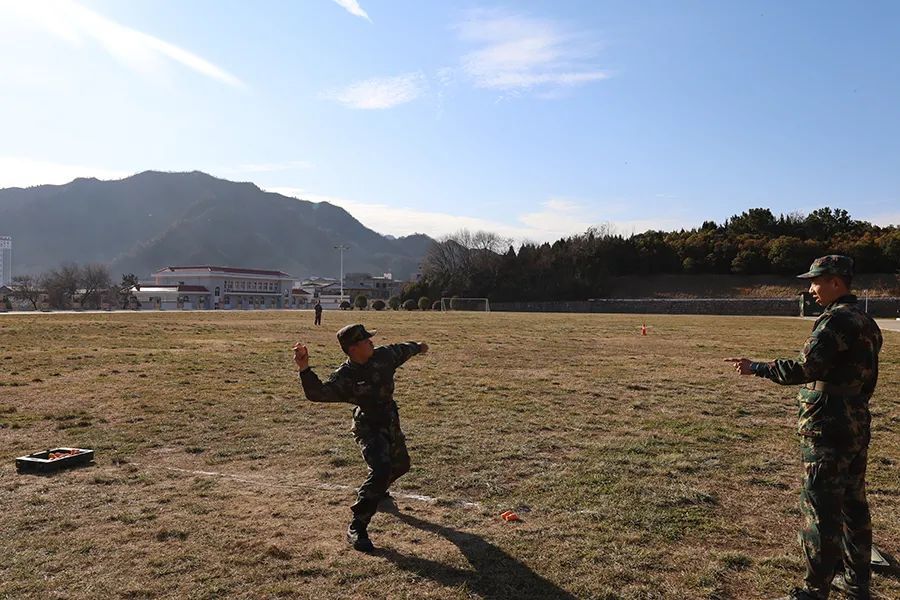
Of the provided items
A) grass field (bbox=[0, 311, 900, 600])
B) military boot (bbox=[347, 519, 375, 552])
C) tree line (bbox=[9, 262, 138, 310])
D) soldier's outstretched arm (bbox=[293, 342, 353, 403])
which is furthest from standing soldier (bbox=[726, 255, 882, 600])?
tree line (bbox=[9, 262, 138, 310])

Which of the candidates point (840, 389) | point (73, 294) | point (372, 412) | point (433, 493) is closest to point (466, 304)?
point (73, 294)

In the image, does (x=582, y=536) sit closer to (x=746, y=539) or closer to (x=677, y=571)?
(x=677, y=571)

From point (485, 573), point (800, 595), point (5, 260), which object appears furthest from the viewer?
point (5, 260)

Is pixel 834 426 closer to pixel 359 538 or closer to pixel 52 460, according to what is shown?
pixel 359 538

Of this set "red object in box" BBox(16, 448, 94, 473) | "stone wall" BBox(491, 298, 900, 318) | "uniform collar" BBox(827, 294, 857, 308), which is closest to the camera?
"uniform collar" BBox(827, 294, 857, 308)

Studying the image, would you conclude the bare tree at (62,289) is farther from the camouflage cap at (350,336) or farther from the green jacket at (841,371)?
the green jacket at (841,371)

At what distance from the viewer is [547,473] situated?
6566 millimetres

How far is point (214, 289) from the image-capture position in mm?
105312

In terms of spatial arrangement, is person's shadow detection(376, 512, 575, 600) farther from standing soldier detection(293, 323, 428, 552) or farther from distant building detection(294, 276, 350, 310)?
distant building detection(294, 276, 350, 310)

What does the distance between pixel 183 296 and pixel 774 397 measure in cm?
9761

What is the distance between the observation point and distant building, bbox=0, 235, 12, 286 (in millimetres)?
177250

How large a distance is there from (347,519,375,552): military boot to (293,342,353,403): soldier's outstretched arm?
880 mm

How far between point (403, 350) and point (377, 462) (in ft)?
2.88

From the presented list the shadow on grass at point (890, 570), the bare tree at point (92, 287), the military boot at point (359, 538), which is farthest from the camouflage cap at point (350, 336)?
the bare tree at point (92, 287)
